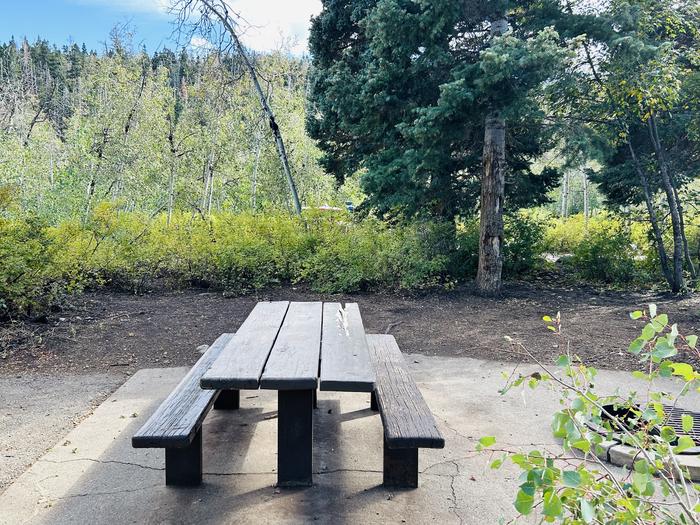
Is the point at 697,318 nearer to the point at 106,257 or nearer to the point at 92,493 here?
the point at 92,493

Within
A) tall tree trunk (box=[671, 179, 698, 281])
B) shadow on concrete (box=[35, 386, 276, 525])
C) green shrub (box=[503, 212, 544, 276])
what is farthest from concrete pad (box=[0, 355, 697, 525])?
green shrub (box=[503, 212, 544, 276])

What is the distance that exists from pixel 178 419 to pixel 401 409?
1.04 m

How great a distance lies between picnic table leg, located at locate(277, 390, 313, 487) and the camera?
241 centimetres

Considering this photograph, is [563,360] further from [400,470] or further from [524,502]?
[400,470]

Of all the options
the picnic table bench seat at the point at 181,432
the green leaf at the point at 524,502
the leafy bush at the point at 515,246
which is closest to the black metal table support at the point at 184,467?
the picnic table bench seat at the point at 181,432

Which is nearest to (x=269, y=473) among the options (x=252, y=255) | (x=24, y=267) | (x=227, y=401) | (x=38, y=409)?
(x=227, y=401)

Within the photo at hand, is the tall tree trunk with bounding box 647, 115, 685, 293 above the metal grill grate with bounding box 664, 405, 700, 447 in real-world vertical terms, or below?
above

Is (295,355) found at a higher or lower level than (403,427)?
higher

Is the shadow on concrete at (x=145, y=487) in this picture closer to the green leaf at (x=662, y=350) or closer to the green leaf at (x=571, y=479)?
the green leaf at (x=571, y=479)

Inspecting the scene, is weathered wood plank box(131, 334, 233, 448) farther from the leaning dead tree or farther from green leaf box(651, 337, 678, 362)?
the leaning dead tree

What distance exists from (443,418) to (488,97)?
498cm

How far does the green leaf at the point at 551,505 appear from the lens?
997mm

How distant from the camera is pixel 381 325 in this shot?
6.27m

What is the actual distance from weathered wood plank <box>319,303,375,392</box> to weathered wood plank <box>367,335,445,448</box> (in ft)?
0.87
